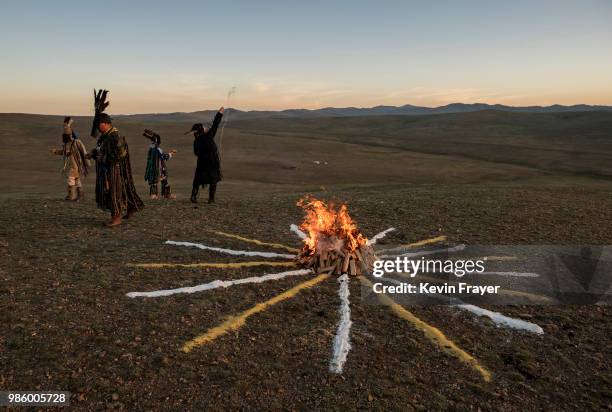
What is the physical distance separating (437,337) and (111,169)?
24.1ft

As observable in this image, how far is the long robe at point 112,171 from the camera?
949 cm

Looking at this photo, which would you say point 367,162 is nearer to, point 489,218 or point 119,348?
point 489,218

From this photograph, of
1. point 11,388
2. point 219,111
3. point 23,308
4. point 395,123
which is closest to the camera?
point 11,388

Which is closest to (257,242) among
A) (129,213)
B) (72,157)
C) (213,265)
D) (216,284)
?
(213,265)

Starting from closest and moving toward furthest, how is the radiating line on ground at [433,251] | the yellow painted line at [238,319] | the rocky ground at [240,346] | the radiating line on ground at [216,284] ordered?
the rocky ground at [240,346], the yellow painted line at [238,319], the radiating line on ground at [216,284], the radiating line on ground at [433,251]

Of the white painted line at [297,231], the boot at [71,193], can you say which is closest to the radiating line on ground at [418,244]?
the white painted line at [297,231]

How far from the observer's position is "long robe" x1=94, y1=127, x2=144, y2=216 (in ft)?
31.1

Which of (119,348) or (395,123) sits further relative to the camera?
(395,123)

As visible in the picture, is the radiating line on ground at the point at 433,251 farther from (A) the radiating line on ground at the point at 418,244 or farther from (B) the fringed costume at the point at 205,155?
(B) the fringed costume at the point at 205,155

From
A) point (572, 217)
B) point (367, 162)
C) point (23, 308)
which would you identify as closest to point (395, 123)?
point (367, 162)

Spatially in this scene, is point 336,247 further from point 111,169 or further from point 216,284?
point 111,169

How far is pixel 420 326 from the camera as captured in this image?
5.69 metres

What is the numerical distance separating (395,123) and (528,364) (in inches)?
5188

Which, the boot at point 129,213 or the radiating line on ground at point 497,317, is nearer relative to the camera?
the radiating line on ground at point 497,317
